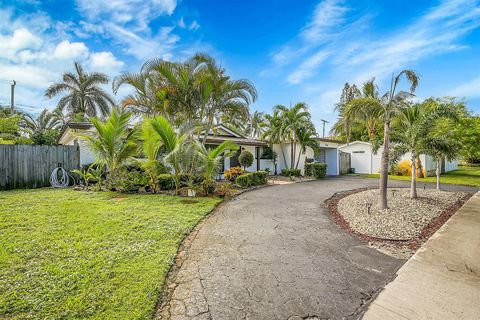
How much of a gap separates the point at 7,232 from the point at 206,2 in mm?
9596

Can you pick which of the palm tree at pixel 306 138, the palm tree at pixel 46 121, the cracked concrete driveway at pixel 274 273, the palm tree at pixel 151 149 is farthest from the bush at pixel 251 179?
the palm tree at pixel 46 121

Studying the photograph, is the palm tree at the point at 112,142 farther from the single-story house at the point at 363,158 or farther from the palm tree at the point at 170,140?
the single-story house at the point at 363,158

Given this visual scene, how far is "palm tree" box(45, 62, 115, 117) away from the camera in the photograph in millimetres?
21109

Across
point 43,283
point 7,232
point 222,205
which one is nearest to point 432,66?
point 222,205

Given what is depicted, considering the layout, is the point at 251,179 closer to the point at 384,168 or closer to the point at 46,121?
Answer: the point at 384,168

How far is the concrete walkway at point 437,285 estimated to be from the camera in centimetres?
261

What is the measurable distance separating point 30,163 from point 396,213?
1480 centimetres

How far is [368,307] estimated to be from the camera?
2707 millimetres

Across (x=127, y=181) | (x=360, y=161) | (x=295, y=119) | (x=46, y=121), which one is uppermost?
(x=46, y=121)

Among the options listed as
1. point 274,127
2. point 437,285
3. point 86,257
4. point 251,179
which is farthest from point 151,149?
point 274,127

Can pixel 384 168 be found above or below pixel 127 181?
above

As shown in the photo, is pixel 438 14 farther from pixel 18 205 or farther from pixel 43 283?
pixel 18 205

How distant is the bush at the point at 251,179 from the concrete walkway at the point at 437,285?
8.09 metres

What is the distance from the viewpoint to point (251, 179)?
40.9 feet
